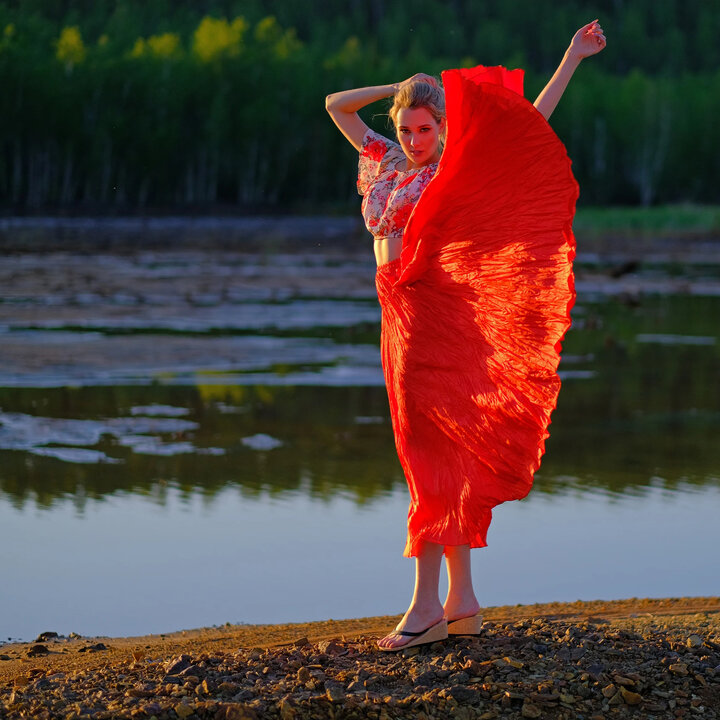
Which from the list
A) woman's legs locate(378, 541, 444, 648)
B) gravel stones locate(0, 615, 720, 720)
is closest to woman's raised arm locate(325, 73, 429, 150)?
woman's legs locate(378, 541, 444, 648)

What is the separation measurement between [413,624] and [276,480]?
384cm

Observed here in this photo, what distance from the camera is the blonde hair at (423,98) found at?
4648 millimetres

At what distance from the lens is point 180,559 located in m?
6.72

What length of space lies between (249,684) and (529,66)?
12069 centimetres

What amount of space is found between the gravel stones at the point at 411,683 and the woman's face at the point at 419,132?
5.52 ft

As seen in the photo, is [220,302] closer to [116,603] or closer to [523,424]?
[116,603]

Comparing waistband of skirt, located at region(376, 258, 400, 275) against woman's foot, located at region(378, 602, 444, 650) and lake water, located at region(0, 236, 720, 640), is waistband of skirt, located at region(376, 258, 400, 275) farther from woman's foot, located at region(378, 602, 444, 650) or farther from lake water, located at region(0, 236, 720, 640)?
lake water, located at region(0, 236, 720, 640)

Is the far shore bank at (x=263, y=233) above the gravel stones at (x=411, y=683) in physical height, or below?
below

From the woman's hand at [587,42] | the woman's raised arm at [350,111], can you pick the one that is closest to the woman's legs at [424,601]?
the woman's raised arm at [350,111]

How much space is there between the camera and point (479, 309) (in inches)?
185

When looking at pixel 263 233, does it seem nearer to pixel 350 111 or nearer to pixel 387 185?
pixel 350 111

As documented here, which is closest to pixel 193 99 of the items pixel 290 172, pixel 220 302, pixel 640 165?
pixel 290 172

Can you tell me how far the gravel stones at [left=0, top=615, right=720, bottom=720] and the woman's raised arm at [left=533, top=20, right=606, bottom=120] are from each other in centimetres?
180

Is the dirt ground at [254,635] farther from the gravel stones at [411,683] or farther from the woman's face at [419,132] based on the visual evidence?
the woman's face at [419,132]
